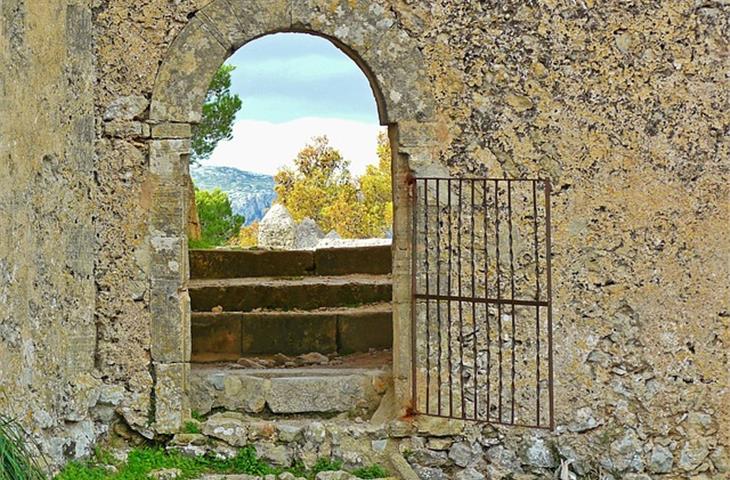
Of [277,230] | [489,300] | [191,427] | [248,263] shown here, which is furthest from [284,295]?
[277,230]

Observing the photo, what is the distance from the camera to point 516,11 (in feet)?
19.2

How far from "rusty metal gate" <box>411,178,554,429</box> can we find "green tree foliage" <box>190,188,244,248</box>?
13533 millimetres

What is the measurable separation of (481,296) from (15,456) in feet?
9.19

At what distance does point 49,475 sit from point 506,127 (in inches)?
128

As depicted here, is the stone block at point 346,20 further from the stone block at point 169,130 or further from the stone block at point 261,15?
the stone block at point 169,130

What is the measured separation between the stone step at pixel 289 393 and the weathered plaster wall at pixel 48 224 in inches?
25.5

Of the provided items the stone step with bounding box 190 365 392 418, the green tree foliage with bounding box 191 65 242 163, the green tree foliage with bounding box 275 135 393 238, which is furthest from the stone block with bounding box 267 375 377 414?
the green tree foliage with bounding box 275 135 393 238

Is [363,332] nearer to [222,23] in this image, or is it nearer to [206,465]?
[206,465]

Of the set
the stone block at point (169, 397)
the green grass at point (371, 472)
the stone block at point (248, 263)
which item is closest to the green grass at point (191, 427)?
the stone block at point (169, 397)

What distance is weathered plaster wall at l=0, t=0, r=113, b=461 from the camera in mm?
4727

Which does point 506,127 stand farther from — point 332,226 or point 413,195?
point 332,226

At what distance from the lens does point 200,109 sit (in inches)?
228

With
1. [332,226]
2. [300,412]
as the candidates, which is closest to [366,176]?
[332,226]

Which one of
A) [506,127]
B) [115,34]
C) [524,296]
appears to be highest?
[115,34]
